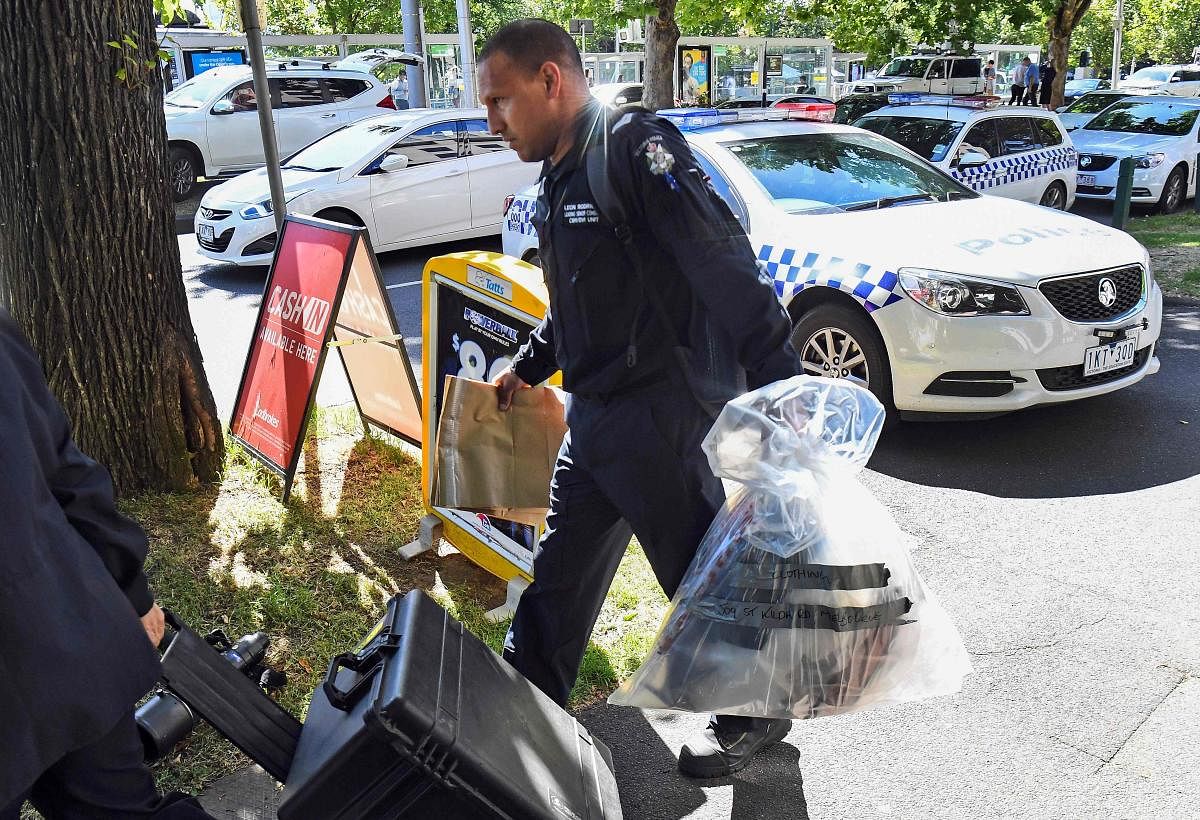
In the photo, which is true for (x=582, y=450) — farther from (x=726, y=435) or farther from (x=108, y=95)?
(x=108, y=95)

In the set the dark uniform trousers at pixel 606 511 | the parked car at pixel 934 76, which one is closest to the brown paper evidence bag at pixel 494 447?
the dark uniform trousers at pixel 606 511

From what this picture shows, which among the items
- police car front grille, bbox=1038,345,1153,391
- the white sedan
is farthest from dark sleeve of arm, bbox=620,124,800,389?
the white sedan

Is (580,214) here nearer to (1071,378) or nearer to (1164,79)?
(1071,378)

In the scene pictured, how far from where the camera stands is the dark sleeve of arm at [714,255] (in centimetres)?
231

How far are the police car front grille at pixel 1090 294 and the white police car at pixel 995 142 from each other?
4.50 meters

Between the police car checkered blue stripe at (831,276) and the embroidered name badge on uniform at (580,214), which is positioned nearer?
the embroidered name badge on uniform at (580,214)

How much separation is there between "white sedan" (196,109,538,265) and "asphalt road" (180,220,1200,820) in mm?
6234

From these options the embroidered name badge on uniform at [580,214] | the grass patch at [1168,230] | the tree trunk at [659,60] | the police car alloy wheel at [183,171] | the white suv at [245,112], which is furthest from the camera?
the white suv at [245,112]

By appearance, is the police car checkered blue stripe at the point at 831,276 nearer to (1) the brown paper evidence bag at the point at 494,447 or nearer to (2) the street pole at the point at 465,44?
(1) the brown paper evidence bag at the point at 494,447

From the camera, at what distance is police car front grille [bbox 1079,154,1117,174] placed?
13.1 meters

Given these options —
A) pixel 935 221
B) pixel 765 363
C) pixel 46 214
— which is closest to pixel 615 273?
pixel 765 363

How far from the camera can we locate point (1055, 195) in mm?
11023

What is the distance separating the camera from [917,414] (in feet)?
17.4

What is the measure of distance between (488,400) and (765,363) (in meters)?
1.29
